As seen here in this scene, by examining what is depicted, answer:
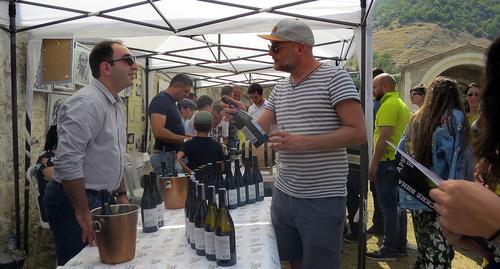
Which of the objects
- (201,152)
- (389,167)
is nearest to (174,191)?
(201,152)

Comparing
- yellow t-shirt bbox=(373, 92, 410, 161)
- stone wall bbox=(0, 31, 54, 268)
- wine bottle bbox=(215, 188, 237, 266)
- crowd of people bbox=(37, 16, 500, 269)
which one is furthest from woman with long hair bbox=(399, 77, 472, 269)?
stone wall bbox=(0, 31, 54, 268)

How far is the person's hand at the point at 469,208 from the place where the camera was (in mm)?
818

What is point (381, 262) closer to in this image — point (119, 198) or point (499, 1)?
point (119, 198)

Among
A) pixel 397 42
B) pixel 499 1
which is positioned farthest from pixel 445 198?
pixel 499 1

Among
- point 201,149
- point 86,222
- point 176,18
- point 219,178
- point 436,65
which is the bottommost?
point 86,222

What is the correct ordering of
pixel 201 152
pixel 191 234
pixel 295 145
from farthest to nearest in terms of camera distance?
pixel 201 152 < pixel 295 145 < pixel 191 234

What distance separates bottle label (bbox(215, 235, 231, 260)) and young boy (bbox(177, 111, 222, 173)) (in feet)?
5.30

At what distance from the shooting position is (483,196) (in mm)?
819

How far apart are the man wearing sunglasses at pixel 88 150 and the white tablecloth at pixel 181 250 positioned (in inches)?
9.4

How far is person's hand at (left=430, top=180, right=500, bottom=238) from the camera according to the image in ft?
2.68

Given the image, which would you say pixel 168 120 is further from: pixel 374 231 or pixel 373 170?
pixel 374 231

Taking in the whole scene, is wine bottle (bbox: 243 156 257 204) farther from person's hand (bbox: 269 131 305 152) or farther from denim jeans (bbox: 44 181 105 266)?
denim jeans (bbox: 44 181 105 266)

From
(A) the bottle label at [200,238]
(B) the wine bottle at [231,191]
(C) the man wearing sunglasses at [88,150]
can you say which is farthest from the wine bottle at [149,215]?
(B) the wine bottle at [231,191]

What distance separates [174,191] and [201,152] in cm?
75
